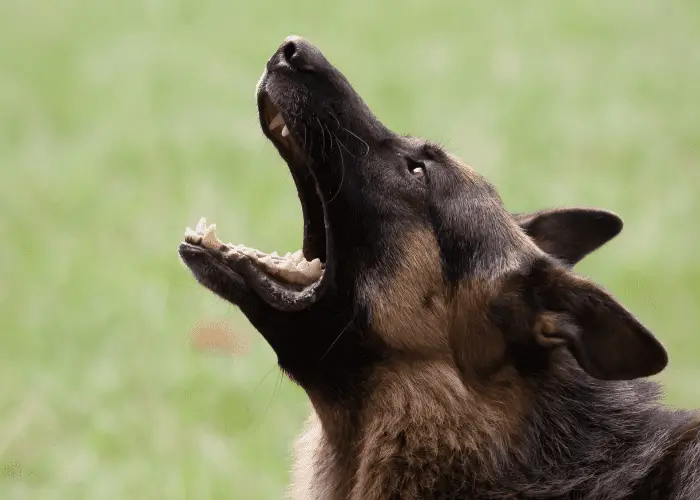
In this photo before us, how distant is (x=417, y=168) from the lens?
4.70m

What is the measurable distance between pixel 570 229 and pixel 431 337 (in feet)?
3.70

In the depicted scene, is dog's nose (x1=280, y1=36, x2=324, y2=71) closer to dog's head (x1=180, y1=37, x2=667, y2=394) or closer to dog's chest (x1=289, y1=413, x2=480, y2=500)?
dog's head (x1=180, y1=37, x2=667, y2=394)

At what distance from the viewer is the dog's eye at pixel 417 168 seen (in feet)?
15.3

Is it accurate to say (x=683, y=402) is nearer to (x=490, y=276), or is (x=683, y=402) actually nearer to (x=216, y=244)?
(x=490, y=276)

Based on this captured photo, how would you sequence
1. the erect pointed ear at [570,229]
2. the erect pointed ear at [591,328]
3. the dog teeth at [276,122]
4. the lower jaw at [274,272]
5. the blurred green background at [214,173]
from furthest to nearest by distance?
the blurred green background at [214,173] → the erect pointed ear at [570,229] → the dog teeth at [276,122] → the lower jaw at [274,272] → the erect pointed ear at [591,328]

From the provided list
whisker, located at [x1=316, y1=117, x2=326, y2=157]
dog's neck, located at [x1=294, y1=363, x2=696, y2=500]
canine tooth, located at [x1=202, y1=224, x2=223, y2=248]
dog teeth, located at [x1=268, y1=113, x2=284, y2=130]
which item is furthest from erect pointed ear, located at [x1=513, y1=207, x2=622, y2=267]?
canine tooth, located at [x1=202, y1=224, x2=223, y2=248]

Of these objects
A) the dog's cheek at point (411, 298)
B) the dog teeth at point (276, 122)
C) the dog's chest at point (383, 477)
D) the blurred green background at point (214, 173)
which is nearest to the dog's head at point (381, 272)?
the dog's cheek at point (411, 298)

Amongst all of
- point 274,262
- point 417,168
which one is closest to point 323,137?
point 417,168

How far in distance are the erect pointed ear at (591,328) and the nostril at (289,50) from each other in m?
1.31

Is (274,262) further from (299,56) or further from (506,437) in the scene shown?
(506,437)

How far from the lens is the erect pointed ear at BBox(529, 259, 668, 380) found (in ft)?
13.2

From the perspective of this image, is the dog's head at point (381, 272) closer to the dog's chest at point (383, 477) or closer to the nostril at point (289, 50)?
the nostril at point (289, 50)

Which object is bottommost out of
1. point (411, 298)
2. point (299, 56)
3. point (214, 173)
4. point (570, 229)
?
point (411, 298)

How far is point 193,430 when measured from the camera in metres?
6.11
